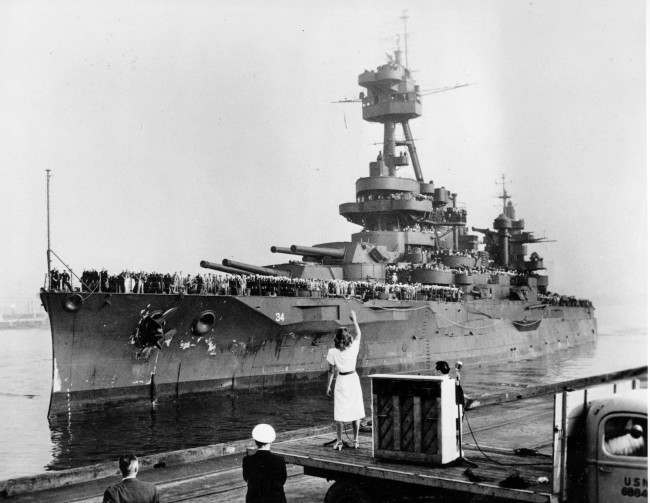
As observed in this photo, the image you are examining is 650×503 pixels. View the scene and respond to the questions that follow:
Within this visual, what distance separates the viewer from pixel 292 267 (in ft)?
74.3

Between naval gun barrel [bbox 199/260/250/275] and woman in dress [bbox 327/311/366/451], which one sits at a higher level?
naval gun barrel [bbox 199/260/250/275]

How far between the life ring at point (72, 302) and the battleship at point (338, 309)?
25mm

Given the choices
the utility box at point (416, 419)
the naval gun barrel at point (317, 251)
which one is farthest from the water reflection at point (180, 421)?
the utility box at point (416, 419)

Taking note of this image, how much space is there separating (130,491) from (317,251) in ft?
65.3

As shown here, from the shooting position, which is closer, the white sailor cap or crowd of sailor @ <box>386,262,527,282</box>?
the white sailor cap

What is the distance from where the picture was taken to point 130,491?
13.6ft

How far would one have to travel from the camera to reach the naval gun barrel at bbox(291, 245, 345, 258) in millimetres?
23097

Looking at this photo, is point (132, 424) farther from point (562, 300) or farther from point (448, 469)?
point (562, 300)

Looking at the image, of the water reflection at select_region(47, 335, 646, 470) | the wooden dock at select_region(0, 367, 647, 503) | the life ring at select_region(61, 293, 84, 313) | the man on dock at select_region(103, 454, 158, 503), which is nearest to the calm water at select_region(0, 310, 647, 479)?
the water reflection at select_region(47, 335, 646, 470)

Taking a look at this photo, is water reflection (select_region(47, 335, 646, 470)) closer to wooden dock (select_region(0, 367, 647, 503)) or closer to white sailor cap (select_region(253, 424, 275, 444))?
wooden dock (select_region(0, 367, 647, 503))

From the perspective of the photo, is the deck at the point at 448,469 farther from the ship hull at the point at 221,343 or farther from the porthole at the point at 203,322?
the porthole at the point at 203,322

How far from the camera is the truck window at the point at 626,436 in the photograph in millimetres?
4414

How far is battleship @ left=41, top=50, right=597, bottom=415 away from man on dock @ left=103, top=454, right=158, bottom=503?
12.3 meters

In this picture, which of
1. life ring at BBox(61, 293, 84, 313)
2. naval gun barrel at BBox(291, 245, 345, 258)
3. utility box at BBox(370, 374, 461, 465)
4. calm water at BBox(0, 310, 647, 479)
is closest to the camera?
utility box at BBox(370, 374, 461, 465)
